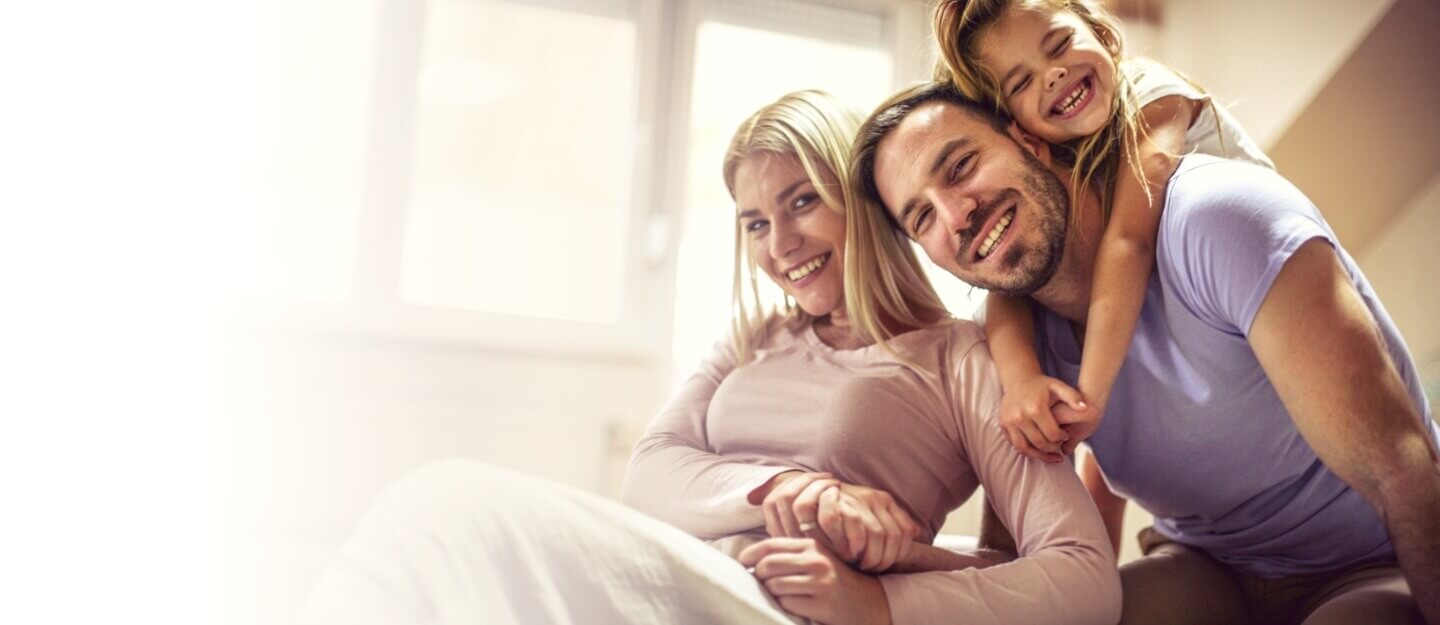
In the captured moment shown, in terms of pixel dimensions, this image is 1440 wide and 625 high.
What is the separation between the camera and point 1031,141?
36.5 inches

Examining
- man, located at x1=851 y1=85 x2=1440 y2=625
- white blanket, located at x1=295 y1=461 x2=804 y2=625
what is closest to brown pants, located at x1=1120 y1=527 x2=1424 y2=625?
man, located at x1=851 y1=85 x2=1440 y2=625

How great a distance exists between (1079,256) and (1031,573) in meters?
0.31

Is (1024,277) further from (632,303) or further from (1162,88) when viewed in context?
(632,303)

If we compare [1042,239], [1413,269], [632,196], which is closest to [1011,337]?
[1042,239]

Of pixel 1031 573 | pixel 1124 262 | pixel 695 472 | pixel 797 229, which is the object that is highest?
pixel 1124 262

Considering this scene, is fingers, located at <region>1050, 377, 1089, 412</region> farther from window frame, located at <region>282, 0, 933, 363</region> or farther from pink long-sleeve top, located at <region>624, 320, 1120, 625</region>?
window frame, located at <region>282, 0, 933, 363</region>

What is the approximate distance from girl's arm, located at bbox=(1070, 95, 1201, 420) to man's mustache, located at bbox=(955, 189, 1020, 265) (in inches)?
3.4

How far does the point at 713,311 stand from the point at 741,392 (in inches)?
11.0

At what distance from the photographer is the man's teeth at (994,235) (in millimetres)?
881

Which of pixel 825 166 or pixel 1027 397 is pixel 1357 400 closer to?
pixel 1027 397

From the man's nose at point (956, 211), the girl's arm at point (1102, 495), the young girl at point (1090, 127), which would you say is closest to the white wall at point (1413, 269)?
the girl's arm at point (1102, 495)

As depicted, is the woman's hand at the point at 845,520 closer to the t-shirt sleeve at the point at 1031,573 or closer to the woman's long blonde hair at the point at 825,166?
the t-shirt sleeve at the point at 1031,573

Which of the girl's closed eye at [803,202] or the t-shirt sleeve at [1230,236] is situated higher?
the t-shirt sleeve at [1230,236]

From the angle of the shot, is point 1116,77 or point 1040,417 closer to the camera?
point 1040,417
